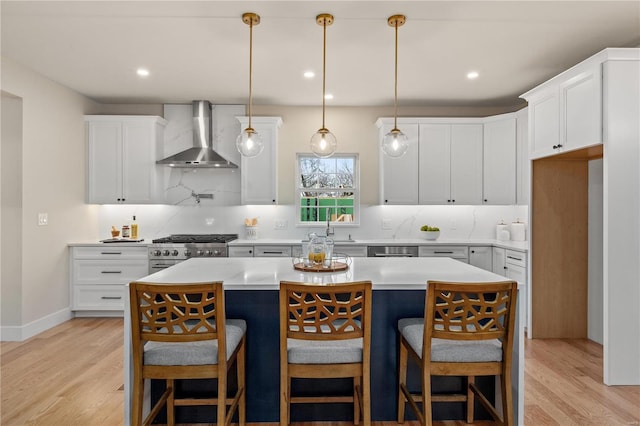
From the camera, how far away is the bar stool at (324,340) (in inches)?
77.2

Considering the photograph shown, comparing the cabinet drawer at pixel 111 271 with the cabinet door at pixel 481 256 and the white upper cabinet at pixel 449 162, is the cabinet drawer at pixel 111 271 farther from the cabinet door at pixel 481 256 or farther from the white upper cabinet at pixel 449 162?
the cabinet door at pixel 481 256

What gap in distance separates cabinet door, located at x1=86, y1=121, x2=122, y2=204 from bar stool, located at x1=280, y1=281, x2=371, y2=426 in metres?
4.01

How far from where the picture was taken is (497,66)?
158 inches

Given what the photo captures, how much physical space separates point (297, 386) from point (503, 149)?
3986mm

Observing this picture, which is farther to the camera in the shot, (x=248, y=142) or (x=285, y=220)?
A: (x=285, y=220)

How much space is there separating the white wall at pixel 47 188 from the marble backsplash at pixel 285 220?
75 cm

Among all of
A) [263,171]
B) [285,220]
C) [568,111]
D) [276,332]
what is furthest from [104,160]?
[568,111]

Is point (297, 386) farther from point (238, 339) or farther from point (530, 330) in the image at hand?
point (530, 330)

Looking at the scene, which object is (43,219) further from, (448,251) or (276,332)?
(448,251)

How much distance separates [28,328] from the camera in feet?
13.6

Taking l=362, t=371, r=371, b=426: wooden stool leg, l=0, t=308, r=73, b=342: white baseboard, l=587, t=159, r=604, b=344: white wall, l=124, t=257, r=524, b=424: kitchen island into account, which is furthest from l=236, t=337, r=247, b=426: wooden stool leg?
l=587, t=159, r=604, b=344: white wall

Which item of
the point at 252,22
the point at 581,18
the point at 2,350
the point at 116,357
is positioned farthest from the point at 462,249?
the point at 2,350

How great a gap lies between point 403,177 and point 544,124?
175 cm

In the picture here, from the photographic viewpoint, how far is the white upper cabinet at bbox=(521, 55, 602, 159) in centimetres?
318
